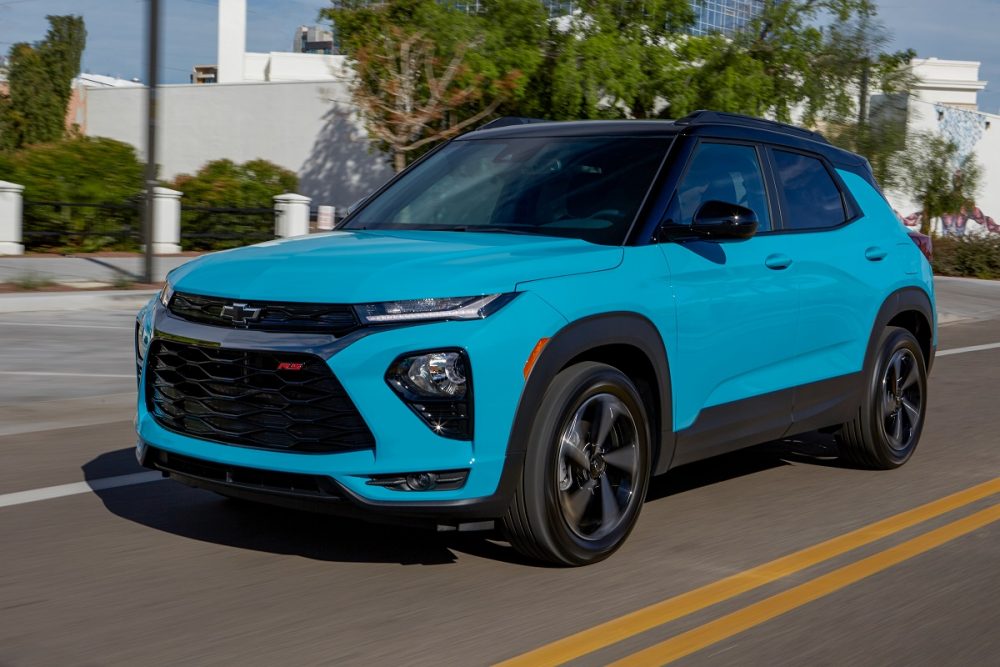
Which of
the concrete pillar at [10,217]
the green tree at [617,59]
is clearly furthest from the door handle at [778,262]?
the green tree at [617,59]

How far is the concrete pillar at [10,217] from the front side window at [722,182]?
1794 cm

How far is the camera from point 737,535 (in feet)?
18.4

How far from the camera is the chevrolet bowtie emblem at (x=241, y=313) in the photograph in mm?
4539

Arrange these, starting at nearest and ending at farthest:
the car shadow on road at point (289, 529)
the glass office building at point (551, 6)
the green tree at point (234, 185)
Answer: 1. the car shadow on road at point (289, 529)
2. the green tree at point (234, 185)
3. the glass office building at point (551, 6)

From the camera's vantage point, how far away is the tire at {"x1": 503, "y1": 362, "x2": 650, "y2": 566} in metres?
4.70

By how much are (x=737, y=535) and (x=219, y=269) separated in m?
Answer: 2.50

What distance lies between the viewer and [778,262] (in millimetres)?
5957

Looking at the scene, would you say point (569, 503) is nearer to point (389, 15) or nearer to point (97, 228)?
point (97, 228)

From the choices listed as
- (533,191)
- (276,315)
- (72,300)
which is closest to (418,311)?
(276,315)

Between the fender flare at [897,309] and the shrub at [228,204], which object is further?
the shrub at [228,204]

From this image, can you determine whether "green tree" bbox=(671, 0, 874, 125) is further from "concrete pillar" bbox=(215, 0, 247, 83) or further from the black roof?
"concrete pillar" bbox=(215, 0, 247, 83)

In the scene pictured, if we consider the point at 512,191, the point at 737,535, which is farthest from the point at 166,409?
the point at 737,535

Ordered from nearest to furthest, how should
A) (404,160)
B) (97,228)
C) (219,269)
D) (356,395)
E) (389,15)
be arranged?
(356,395) → (219,269) → (97,228) → (389,15) → (404,160)

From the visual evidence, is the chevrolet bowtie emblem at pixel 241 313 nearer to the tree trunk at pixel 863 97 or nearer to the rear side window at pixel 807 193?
the rear side window at pixel 807 193
